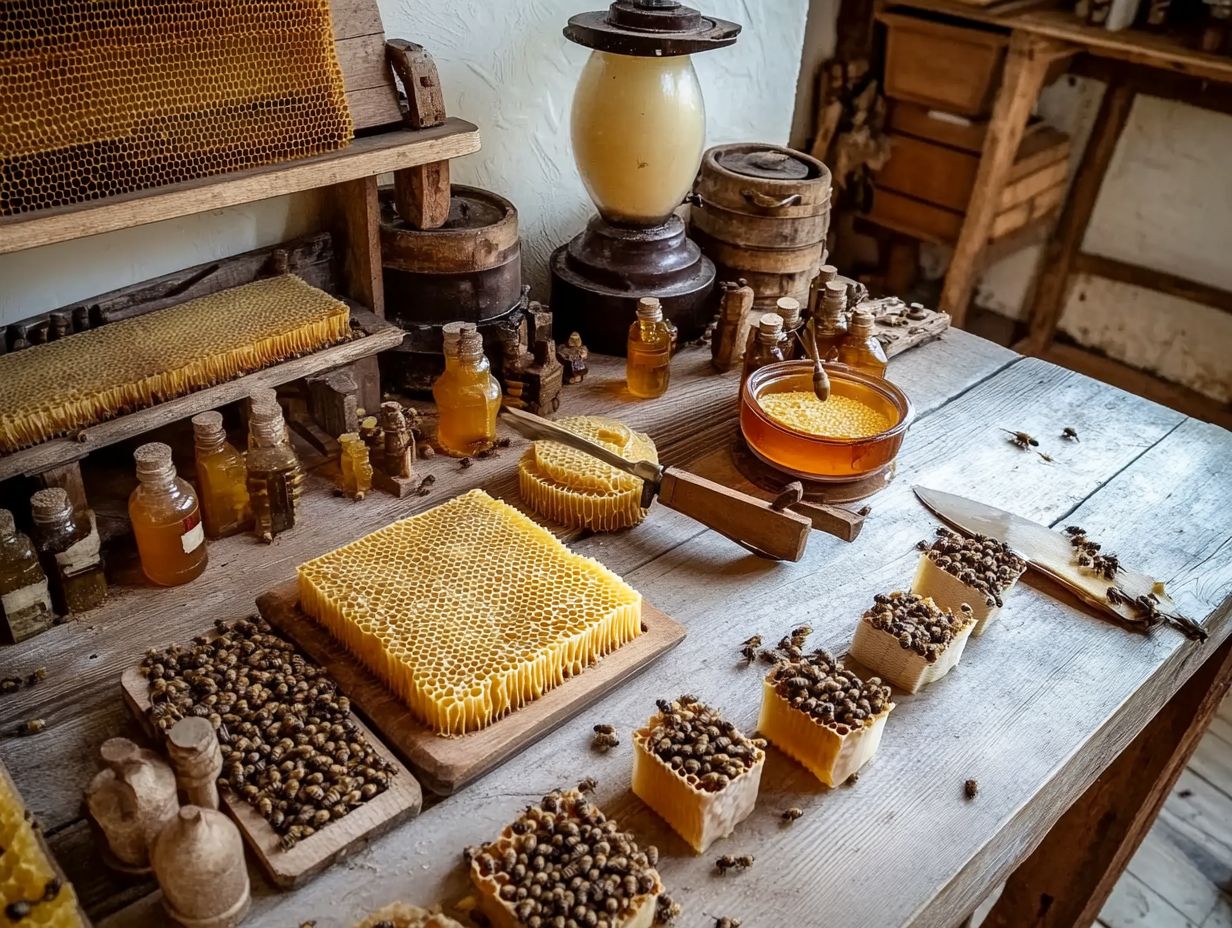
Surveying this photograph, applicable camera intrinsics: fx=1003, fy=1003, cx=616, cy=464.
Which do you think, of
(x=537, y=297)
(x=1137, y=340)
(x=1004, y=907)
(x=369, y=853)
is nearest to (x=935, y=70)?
(x=1137, y=340)

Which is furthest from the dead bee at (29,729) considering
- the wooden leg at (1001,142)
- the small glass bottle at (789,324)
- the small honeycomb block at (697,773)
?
the wooden leg at (1001,142)

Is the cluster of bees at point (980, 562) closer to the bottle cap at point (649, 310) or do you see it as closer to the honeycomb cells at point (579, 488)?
the honeycomb cells at point (579, 488)

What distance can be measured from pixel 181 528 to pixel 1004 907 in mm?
1855

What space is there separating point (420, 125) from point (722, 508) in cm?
71

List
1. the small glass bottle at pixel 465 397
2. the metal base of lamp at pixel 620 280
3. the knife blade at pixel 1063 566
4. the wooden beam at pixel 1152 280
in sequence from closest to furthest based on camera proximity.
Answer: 1. the knife blade at pixel 1063 566
2. the small glass bottle at pixel 465 397
3. the metal base of lamp at pixel 620 280
4. the wooden beam at pixel 1152 280

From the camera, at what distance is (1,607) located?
1.20 meters

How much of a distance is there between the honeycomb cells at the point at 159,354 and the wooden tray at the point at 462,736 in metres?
0.31

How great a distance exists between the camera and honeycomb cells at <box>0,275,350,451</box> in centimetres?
123

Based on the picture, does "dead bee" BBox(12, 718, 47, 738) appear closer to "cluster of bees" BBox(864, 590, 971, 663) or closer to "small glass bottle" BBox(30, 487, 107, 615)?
"small glass bottle" BBox(30, 487, 107, 615)

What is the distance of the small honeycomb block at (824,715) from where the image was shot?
109 centimetres

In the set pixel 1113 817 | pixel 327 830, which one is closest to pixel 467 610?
pixel 327 830

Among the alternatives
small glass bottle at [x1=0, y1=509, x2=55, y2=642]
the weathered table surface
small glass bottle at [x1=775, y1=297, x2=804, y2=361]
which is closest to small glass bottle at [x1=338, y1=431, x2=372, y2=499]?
the weathered table surface

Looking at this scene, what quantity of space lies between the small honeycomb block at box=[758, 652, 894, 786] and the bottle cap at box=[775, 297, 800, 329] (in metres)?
0.77

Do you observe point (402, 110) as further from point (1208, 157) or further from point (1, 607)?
point (1208, 157)
